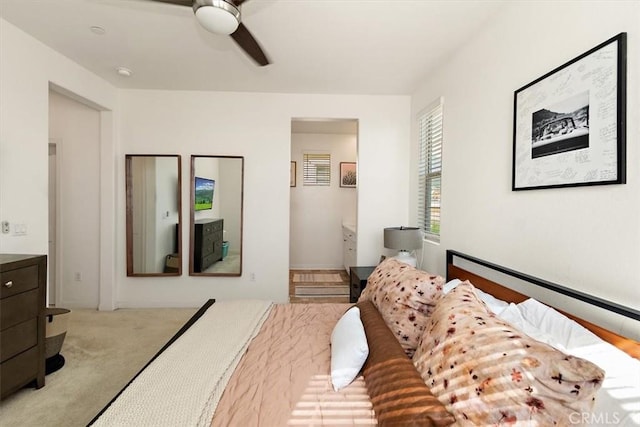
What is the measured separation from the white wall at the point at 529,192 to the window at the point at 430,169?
252 millimetres

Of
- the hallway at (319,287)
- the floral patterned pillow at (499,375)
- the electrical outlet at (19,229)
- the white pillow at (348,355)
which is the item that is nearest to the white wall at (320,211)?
the hallway at (319,287)

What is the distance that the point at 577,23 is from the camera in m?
1.43

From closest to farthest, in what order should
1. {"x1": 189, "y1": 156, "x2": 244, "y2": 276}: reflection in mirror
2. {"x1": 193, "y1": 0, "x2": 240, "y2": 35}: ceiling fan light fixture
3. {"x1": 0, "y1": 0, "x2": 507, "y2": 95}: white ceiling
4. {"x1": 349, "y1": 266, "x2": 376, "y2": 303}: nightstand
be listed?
{"x1": 193, "y1": 0, "x2": 240, "y2": 35}: ceiling fan light fixture → {"x1": 0, "y1": 0, "x2": 507, "y2": 95}: white ceiling → {"x1": 349, "y1": 266, "x2": 376, "y2": 303}: nightstand → {"x1": 189, "y1": 156, "x2": 244, "y2": 276}: reflection in mirror

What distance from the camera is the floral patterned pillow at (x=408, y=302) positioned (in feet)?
4.86

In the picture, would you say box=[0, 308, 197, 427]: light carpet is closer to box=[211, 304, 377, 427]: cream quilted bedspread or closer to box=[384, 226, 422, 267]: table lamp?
box=[211, 304, 377, 427]: cream quilted bedspread

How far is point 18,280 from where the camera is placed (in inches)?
76.7

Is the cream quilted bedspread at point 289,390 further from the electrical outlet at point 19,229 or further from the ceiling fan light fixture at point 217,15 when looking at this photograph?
the electrical outlet at point 19,229

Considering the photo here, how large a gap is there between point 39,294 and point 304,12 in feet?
8.84

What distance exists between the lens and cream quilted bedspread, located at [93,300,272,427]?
1.07 metres

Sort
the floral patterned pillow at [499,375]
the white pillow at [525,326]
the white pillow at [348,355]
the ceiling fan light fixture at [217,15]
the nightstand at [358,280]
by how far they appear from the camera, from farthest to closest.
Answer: the nightstand at [358,280], the ceiling fan light fixture at [217,15], the white pillow at [348,355], the white pillow at [525,326], the floral patterned pillow at [499,375]

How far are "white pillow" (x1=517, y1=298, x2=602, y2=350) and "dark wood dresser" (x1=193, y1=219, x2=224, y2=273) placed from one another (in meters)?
3.29

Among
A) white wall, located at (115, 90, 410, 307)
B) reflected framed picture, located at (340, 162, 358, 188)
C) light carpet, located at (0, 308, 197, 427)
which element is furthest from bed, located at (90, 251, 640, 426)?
reflected framed picture, located at (340, 162, 358, 188)

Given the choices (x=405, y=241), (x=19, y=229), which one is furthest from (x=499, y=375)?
(x=19, y=229)

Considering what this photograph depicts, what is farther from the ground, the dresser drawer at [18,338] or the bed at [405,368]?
the bed at [405,368]
